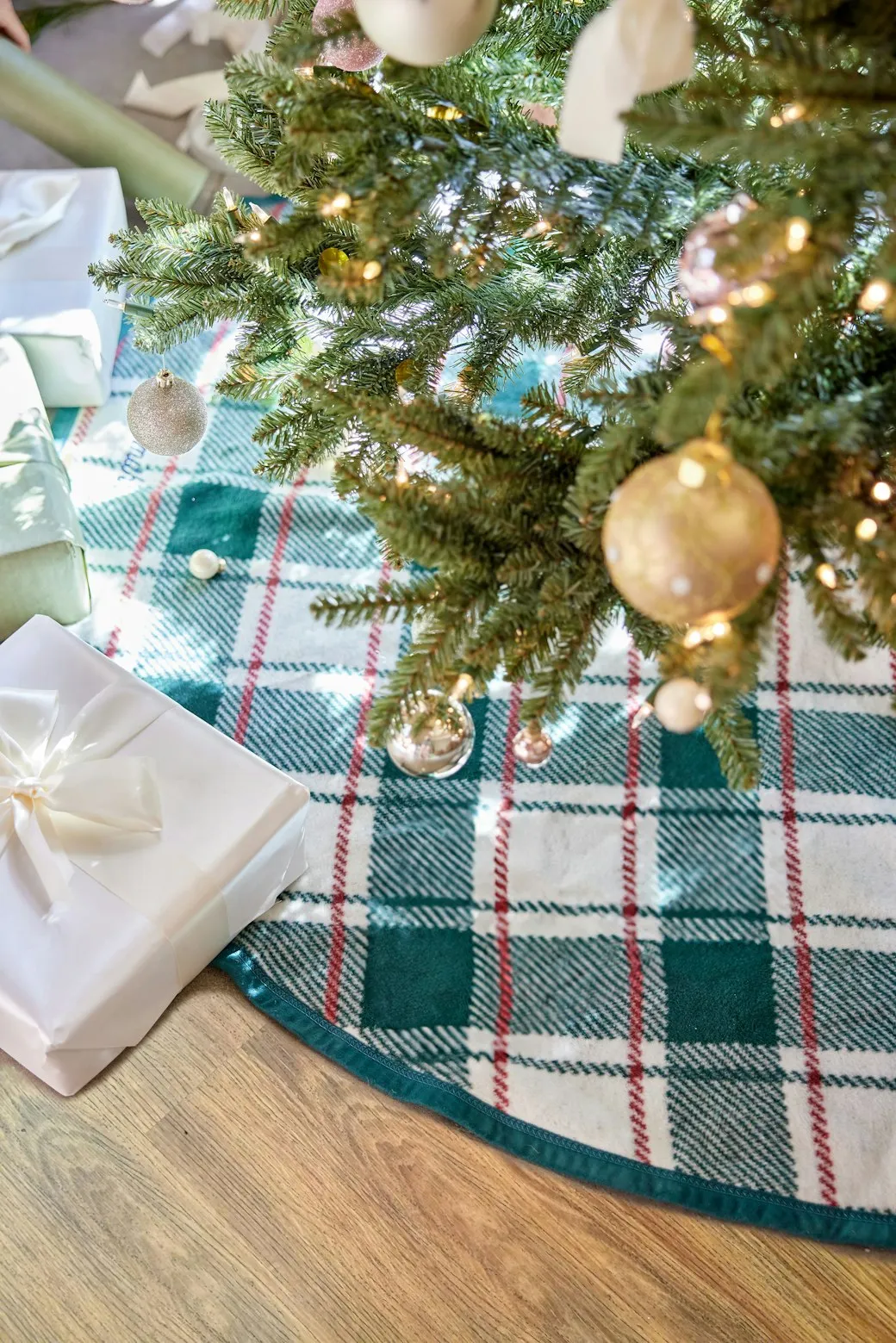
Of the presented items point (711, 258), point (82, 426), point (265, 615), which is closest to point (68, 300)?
point (82, 426)

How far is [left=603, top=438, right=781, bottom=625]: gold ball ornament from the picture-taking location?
16.3 inches

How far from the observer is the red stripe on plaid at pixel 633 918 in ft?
3.15

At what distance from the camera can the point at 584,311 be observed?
774 millimetres

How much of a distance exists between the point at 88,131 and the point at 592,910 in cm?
117

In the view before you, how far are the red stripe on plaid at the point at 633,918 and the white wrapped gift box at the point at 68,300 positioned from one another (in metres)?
0.73

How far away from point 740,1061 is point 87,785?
63 centimetres

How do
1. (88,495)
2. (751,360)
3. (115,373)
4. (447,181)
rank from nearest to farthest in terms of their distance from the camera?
(751,360), (447,181), (88,495), (115,373)

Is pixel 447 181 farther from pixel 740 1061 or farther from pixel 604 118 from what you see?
pixel 740 1061

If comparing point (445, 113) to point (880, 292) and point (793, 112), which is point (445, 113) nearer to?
point (793, 112)

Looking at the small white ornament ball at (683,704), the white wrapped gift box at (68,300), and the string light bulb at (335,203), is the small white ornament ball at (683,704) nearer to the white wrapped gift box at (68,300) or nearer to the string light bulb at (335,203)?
the string light bulb at (335,203)

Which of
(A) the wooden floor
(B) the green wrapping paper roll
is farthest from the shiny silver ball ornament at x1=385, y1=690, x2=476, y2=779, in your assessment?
(B) the green wrapping paper roll

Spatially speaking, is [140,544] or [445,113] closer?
[445,113]

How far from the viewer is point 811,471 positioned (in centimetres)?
50

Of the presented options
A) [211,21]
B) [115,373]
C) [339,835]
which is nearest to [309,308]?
[339,835]
